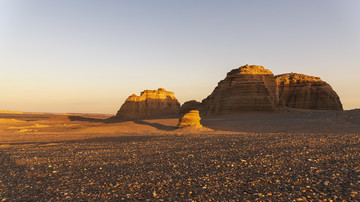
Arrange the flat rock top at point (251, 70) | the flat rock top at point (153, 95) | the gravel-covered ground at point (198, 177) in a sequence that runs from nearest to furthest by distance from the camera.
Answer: the gravel-covered ground at point (198, 177)
the flat rock top at point (251, 70)
the flat rock top at point (153, 95)

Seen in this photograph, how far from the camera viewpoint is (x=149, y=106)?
3039 inches

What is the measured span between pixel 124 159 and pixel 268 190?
23.4ft

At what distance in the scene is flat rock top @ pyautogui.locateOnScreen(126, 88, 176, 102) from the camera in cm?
7628

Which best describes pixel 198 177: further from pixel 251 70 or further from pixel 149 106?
pixel 149 106

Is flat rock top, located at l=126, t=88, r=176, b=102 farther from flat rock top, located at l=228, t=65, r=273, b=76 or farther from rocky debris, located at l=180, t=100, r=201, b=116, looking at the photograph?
flat rock top, located at l=228, t=65, r=273, b=76

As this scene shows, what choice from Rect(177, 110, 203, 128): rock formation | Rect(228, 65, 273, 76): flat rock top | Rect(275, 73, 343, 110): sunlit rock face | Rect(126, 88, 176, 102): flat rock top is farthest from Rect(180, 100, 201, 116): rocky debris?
Rect(177, 110, 203, 128): rock formation

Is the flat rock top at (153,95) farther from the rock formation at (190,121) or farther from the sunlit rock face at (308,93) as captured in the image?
the rock formation at (190,121)

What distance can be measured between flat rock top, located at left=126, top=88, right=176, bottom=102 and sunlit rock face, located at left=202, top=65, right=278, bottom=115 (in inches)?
1232

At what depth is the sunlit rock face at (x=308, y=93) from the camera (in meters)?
61.6

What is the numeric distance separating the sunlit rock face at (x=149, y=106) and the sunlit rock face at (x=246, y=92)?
2251 cm

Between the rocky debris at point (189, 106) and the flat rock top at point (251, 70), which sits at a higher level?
the flat rock top at point (251, 70)

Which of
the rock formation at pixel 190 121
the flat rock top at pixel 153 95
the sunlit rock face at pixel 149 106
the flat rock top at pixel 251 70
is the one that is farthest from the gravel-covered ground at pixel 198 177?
the flat rock top at pixel 153 95

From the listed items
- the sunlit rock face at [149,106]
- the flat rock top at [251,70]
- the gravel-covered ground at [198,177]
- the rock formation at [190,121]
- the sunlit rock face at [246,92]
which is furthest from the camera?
the sunlit rock face at [149,106]

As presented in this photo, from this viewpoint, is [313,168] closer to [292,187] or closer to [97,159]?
[292,187]
